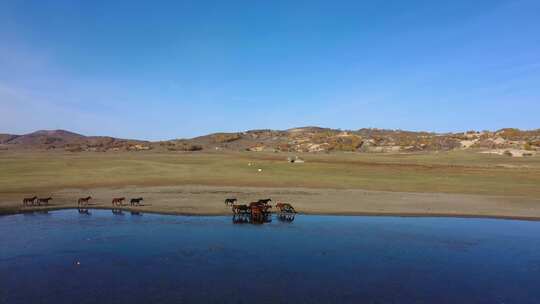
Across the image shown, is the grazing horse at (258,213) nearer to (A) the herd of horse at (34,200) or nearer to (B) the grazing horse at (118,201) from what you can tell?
(B) the grazing horse at (118,201)

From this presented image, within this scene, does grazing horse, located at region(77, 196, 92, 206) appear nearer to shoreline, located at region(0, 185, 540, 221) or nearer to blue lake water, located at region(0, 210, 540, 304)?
shoreline, located at region(0, 185, 540, 221)

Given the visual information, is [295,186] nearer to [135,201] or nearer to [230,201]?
[230,201]

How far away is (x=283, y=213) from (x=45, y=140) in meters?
117

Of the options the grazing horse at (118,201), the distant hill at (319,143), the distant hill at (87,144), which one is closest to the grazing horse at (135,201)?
the grazing horse at (118,201)

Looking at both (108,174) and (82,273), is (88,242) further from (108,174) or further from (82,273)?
→ (108,174)

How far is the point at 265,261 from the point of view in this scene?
16.7 metres

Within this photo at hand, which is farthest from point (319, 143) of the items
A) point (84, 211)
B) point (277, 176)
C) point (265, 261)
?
point (265, 261)

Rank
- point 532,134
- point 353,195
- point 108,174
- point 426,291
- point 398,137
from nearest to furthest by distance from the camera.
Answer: point 426,291, point 353,195, point 108,174, point 532,134, point 398,137

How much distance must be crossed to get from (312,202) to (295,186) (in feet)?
31.2

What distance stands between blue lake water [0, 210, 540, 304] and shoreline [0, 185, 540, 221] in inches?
96.6

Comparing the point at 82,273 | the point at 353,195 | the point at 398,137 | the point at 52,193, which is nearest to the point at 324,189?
the point at 353,195

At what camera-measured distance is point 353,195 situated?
34.8 metres

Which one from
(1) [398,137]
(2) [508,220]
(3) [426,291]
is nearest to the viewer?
(3) [426,291]

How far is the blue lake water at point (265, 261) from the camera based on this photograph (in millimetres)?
13406
